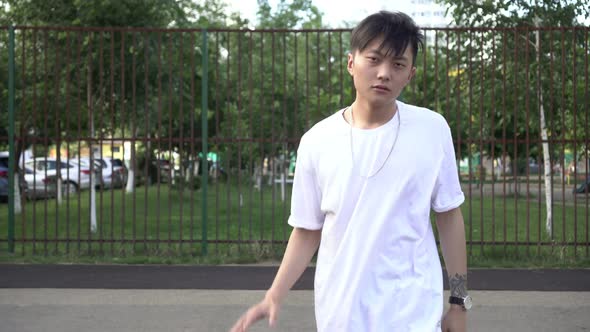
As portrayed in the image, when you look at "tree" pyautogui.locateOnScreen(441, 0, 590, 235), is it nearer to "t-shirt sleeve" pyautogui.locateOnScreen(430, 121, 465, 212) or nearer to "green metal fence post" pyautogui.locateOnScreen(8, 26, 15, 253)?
"green metal fence post" pyautogui.locateOnScreen(8, 26, 15, 253)

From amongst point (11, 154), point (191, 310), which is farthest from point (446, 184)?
point (11, 154)

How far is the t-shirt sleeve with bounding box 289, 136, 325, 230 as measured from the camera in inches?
108

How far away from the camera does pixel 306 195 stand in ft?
9.09

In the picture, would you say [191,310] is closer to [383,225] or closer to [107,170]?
[383,225]

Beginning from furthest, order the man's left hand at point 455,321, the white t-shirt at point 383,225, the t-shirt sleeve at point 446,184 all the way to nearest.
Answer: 1. the man's left hand at point 455,321
2. the t-shirt sleeve at point 446,184
3. the white t-shirt at point 383,225

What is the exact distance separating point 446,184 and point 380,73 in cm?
37

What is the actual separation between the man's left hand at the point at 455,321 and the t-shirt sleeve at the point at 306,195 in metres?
0.47

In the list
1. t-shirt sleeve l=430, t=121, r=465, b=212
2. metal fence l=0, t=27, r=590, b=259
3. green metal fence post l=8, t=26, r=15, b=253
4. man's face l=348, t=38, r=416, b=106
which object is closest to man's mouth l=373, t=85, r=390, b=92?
man's face l=348, t=38, r=416, b=106

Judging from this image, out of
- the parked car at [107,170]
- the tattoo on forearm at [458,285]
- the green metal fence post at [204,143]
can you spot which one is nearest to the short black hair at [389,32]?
the tattoo on forearm at [458,285]

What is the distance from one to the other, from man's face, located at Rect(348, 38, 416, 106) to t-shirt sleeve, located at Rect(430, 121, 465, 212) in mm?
190

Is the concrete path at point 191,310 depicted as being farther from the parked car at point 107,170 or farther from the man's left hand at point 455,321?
the man's left hand at point 455,321

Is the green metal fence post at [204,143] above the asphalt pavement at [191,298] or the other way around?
above

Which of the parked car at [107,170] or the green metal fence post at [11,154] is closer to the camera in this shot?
the parked car at [107,170]

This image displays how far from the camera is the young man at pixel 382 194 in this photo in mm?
2559
